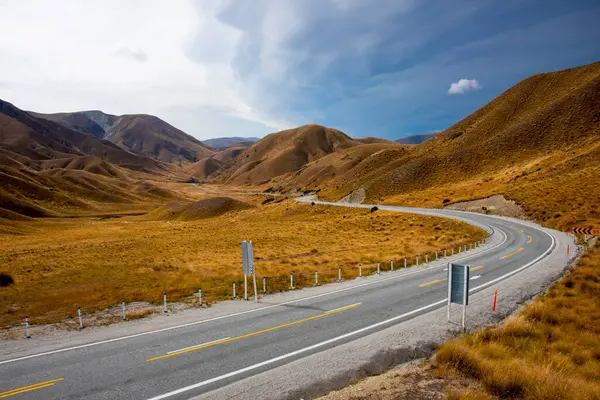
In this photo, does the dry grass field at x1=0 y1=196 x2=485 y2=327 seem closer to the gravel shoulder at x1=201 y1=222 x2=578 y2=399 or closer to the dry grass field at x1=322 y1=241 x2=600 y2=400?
the gravel shoulder at x1=201 y1=222 x2=578 y2=399

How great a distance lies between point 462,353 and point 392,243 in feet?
101

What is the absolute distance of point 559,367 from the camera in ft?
27.7

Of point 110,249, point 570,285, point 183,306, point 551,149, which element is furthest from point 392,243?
point 551,149

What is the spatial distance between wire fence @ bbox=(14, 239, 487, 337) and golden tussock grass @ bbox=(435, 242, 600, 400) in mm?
11019

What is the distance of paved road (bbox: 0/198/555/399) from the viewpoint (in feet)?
29.9

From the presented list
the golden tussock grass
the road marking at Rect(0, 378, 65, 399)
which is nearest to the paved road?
the road marking at Rect(0, 378, 65, 399)

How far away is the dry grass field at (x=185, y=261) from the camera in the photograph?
20828 millimetres

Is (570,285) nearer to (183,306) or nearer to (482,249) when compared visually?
(482,249)

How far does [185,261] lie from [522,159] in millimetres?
97182

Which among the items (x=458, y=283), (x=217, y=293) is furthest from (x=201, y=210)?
(x=458, y=283)

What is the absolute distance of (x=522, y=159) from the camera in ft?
308

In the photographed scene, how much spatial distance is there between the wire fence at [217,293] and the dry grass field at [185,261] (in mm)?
216

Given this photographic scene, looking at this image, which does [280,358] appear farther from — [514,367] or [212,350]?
[514,367]

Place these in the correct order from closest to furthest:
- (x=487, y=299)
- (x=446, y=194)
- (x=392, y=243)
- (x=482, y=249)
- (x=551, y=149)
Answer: (x=487, y=299) < (x=482, y=249) < (x=392, y=243) < (x=446, y=194) < (x=551, y=149)
